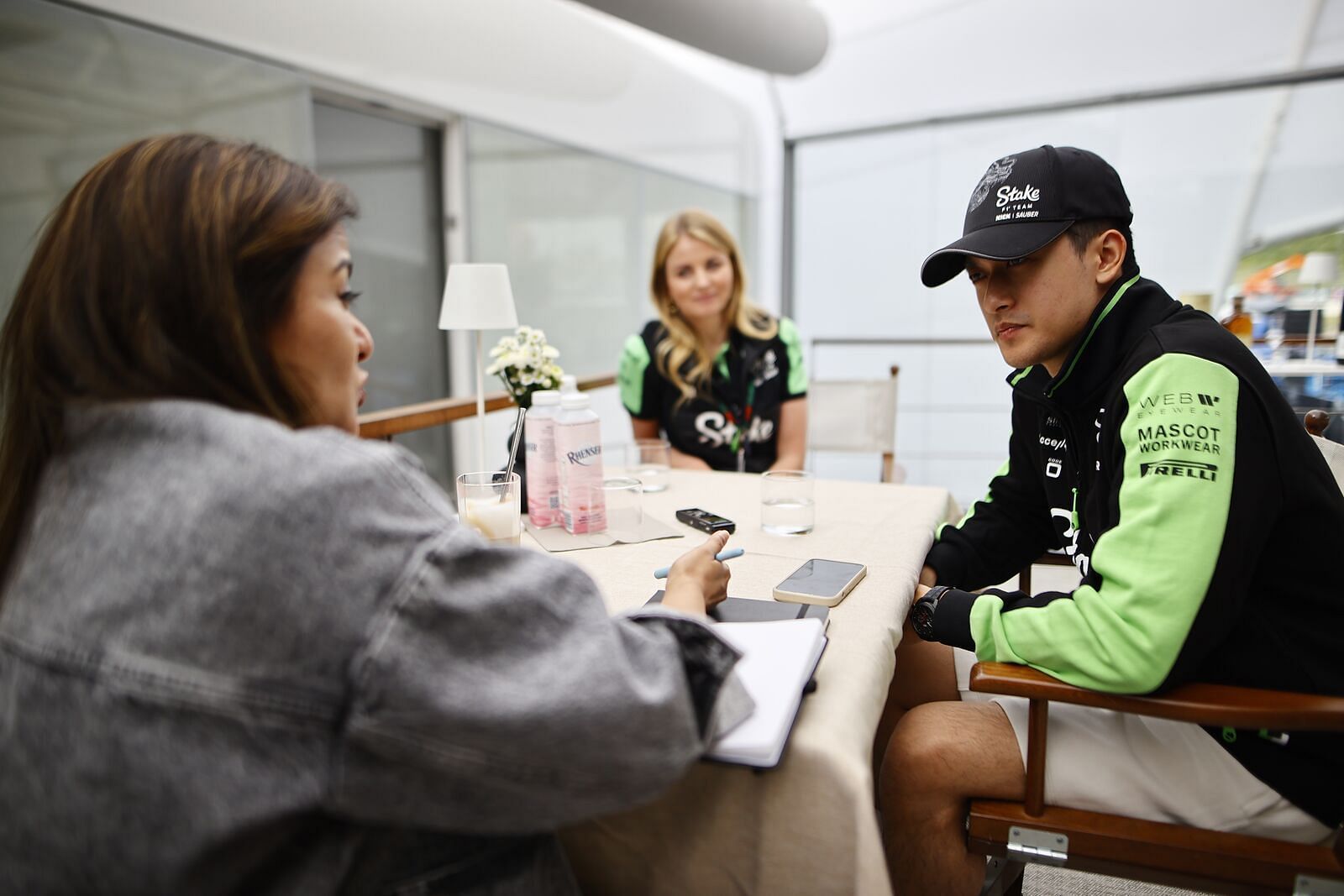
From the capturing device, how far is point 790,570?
50.2 inches

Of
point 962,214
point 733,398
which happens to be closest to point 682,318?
point 733,398

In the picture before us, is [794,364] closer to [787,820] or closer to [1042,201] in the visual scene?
[1042,201]

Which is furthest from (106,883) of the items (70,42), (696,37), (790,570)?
(696,37)

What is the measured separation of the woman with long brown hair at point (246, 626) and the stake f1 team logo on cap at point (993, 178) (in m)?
0.88

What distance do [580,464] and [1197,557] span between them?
0.96m

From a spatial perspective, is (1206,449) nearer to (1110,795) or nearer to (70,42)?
(1110,795)

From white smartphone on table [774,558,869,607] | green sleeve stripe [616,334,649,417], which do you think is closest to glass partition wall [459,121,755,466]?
green sleeve stripe [616,334,649,417]

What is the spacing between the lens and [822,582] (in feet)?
3.84

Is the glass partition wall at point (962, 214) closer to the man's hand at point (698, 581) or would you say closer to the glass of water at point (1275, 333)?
the glass of water at point (1275, 333)

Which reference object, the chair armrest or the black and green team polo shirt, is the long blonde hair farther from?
the chair armrest

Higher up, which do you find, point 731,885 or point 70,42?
point 70,42

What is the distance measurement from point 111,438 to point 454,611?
0.97 feet

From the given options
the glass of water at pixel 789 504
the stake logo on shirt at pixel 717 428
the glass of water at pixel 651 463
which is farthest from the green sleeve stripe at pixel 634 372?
the glass of water at pixel 789 504

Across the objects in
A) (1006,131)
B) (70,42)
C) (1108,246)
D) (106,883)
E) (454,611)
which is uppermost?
(1006,131)
